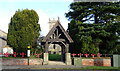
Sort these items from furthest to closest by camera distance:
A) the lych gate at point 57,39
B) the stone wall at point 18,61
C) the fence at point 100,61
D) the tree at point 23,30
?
the tree at point 23,30
the lych gate at point 57,39
the fence at point 100,61
the stone wall at point 18,61

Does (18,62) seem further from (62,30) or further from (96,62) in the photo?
(96,62)

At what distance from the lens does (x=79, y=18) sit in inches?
945

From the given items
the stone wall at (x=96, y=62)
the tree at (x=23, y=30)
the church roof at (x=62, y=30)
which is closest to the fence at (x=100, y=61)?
the stone wall at (x=96, y=62)

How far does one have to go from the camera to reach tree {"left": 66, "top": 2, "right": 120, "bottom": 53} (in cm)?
2181

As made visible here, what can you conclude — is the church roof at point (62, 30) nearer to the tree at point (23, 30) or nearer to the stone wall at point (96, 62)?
the stone wall at point (96, 62)

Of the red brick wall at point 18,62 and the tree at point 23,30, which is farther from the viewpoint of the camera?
the tree at point 23,30

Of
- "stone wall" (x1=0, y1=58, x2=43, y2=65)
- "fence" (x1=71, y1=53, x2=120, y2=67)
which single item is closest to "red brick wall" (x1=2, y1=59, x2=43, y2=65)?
"stone wall" (x1=0, y1=58, x2=43, y2=65)

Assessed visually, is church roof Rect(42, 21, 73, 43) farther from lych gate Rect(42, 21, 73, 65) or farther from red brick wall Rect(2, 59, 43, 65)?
red brick wall Rect(2, 59, 43, 65)

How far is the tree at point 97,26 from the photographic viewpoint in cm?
2181

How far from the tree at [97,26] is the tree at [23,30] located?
20.8ft

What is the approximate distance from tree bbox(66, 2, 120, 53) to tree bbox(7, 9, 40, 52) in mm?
6342

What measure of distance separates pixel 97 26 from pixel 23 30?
10.8 meters

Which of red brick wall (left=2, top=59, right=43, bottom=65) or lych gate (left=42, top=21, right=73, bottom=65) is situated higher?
lych gate (left=42, top=21, right=73, bottom=65)

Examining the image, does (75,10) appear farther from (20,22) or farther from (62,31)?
(20,22)
